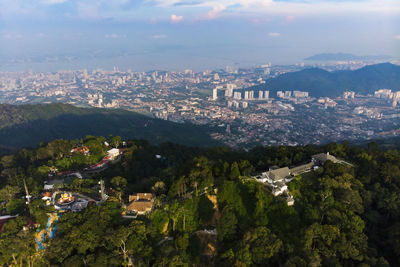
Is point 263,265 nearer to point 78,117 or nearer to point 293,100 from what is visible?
point 78,117

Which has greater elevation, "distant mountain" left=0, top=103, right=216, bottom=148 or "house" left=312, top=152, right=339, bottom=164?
"house" left=312, top=152, right=339, bottom=164

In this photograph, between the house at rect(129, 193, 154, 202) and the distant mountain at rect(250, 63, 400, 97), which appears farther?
the distant mountain at rect(250, 63, 400, 97)

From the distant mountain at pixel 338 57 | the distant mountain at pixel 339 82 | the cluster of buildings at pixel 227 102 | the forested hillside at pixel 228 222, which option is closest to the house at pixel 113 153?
the forested hillside at pixel 228 222

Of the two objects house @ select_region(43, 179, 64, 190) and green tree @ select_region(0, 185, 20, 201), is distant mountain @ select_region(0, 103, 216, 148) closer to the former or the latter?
house @ select_region(43, 179, 64, 190)

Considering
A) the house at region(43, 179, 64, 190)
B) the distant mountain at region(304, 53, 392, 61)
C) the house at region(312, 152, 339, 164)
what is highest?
the distant mountain at region(304, 53, 392, 61)

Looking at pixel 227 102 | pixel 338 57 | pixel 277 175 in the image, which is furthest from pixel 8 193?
pixel 338 57

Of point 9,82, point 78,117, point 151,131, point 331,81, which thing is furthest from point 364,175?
point 9,82

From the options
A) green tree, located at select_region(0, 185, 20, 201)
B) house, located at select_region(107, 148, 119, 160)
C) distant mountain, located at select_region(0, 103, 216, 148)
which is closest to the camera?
green tree, located at select_region(0, 185, 20, 201)

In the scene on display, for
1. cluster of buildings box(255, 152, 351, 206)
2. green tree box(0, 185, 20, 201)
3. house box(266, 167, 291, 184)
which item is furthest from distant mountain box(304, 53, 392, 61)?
green tree box(0, 185, 20, 201)
